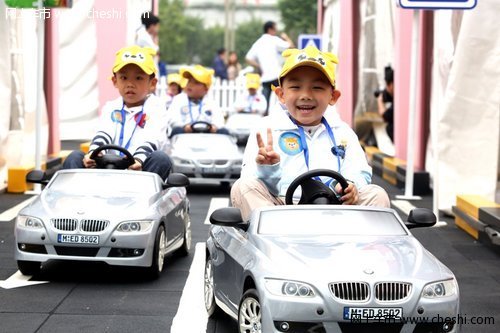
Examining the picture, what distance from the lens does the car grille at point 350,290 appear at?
6.04 meters

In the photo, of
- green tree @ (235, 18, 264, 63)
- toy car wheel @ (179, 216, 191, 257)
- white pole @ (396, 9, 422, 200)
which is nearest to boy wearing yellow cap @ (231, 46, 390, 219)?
toy car wheel @ (179, 216, 191, 257)

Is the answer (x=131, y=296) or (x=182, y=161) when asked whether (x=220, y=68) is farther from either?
(x=131, y=296)

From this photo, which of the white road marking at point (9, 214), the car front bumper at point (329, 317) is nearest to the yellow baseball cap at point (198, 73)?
the white road marking at point (9, 214)

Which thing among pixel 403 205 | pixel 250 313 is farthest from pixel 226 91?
pixel 250 313

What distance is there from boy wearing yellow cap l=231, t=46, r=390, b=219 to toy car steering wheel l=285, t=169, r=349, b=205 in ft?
0.73

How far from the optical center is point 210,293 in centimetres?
782

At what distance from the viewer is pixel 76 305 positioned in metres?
8.20

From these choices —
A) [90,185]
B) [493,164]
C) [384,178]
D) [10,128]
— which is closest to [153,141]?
[90,185]

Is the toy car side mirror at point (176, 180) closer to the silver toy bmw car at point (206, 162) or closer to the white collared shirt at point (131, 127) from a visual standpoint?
the white collared shirt at point (131, 127)

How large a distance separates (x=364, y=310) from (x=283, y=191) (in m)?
1.97

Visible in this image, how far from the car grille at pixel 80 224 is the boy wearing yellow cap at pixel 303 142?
1653mm

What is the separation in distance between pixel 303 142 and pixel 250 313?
1873mm

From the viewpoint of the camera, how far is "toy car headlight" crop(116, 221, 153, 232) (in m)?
9.08

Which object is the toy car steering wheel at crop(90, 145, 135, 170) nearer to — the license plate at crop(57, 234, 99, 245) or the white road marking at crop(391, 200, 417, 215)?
the license plate at crop(57, 234, 99, 245)
